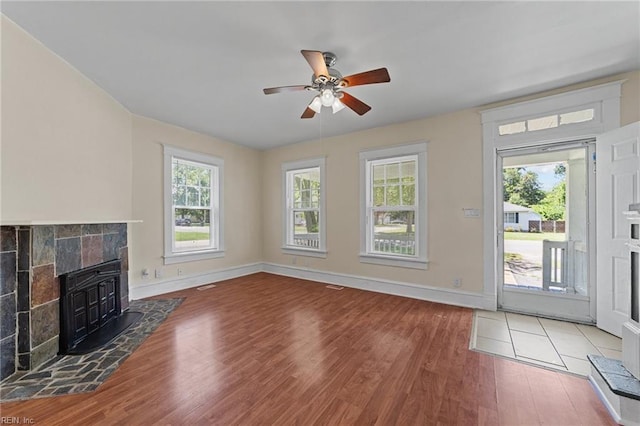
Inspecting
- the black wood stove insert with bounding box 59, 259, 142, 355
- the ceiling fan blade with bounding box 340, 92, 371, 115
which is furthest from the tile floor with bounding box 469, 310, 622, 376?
the black wood stove insert with bounding box 59, 259, 142, 355

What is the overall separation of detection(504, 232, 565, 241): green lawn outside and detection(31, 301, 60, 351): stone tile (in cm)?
505

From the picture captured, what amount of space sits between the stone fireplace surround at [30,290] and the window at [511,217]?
5.05 m

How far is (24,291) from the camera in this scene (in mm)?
2104

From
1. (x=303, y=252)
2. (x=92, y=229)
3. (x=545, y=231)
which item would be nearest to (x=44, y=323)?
(x=92, y=229)

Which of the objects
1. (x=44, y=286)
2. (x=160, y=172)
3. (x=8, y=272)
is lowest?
(x=44, y=286)

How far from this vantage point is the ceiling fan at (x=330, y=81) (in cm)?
207

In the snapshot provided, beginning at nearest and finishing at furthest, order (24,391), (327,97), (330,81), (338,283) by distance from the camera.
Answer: (24,391)
(330,81)
(327,97)
(338,283)

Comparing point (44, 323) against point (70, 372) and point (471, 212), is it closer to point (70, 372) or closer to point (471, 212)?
point (70, 372)

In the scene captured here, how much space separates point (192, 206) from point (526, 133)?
17.0ft

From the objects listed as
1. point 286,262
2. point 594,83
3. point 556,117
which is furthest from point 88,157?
point 594,83

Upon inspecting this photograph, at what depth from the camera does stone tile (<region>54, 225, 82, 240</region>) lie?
2424mm

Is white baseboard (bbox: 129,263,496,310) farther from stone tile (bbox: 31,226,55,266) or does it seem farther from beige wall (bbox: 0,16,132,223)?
stone tile (bbox: 31,226,55,266)

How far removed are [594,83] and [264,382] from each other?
4490 millimetres

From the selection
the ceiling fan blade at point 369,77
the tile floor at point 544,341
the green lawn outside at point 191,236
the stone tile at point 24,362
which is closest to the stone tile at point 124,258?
the green lawn outside at point 191,236
